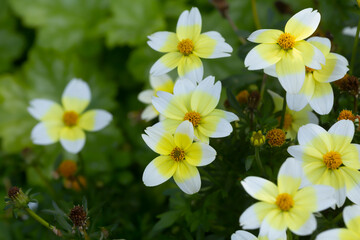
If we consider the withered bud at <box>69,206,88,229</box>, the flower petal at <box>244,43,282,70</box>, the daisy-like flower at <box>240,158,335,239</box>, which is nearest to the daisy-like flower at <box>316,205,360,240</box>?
the daisy-like flower at <box>240,158,335,239</box>

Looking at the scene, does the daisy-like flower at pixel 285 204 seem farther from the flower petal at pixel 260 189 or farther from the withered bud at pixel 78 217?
the withered bud at pixel 78 217

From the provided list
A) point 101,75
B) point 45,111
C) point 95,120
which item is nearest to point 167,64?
point 95,120

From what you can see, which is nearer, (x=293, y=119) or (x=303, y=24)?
(x=303, y=24)

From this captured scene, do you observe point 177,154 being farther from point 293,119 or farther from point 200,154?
point 293,119

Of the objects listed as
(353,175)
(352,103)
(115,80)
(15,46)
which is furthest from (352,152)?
(15,46)

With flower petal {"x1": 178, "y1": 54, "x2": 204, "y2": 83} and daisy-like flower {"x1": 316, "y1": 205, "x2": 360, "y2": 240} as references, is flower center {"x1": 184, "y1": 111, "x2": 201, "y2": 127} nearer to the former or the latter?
flower petal {"x1": 178, "y1": 54, "x2": 204, "y2": 83}
